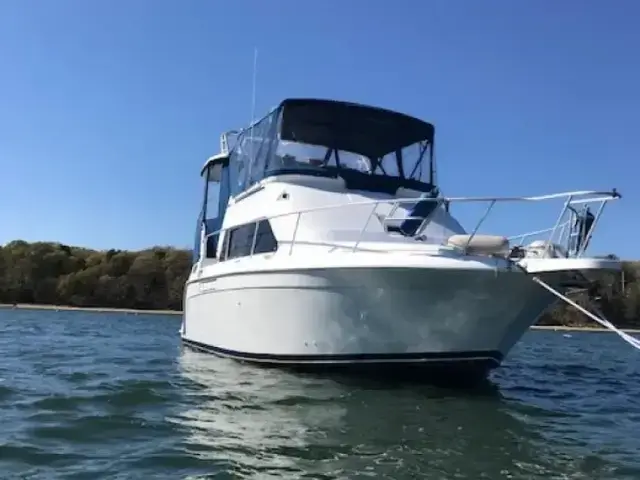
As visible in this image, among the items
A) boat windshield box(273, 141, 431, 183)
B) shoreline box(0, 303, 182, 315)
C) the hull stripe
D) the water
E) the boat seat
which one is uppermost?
boat windshield box(273, 141, 431, 183)

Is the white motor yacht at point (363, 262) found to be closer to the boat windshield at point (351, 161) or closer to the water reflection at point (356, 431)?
the boat windshield at point (351, 161)

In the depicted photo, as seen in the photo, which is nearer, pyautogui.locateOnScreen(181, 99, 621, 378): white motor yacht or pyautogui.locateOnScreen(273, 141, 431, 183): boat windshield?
pyautogui.locateOnScreen(181, 99, 621, 378): white motor yacht

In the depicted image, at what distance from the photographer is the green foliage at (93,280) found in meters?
55.9

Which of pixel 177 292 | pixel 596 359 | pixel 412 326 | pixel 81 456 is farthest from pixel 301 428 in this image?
pixel 177 292

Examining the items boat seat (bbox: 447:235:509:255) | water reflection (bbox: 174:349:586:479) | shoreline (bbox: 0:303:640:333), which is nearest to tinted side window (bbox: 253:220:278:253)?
water reflection (bbox: 174:349:586:479)

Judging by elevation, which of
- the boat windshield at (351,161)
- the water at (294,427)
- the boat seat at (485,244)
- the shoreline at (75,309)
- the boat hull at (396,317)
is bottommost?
the water at (294,427)

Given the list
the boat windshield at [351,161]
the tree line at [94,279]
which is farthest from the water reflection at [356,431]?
the tree line at [94,279]

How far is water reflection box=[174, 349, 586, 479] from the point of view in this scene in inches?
215

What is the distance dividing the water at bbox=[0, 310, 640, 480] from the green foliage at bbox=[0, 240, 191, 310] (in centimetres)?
4659

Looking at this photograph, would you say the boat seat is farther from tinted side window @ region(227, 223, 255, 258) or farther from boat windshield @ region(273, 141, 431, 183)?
tinted side window @ region(227, 223, 255, 258)

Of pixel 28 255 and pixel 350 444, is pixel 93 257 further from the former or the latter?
pixel 350 444

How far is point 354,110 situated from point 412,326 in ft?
14.5

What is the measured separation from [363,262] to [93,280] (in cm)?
5133

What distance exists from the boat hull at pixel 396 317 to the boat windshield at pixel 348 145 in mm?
2409
